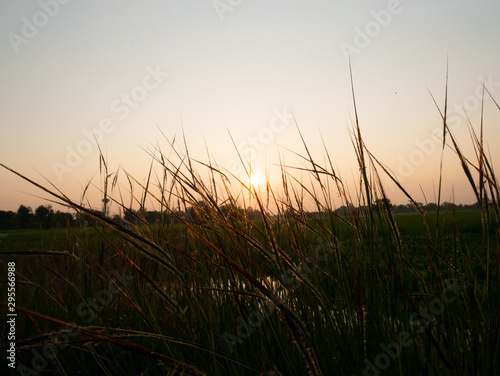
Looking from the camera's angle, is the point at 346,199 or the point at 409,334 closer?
the point at 409,334

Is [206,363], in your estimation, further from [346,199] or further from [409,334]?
[346,199]

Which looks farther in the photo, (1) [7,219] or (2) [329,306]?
(1) [7,219]

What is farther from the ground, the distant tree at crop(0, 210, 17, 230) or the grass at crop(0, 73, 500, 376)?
the distant tree at crop(0, 210, 17, 230)

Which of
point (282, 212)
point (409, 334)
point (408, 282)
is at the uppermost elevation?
point (282, 212)

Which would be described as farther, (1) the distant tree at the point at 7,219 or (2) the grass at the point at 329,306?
(1) the distant tree at the point at 7,219

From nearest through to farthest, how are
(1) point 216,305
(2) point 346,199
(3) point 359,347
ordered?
(3) point 359,347, (2) point 346,199, (1) point 216,305

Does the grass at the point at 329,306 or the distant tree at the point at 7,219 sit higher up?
the distant tree at the point at 7,219

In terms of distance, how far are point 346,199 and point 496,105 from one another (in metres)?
0.60

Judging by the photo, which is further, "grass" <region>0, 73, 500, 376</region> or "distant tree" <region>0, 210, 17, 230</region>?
"distant tree" <region>0, 210, 17, 230</region>

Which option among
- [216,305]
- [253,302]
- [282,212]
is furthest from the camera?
[282,212]

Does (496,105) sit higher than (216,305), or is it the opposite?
(496,105)

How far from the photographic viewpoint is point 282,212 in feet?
6.08

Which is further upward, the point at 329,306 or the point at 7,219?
the point at 7,219

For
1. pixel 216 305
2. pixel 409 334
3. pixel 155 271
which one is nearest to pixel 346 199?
pixel 409 334
